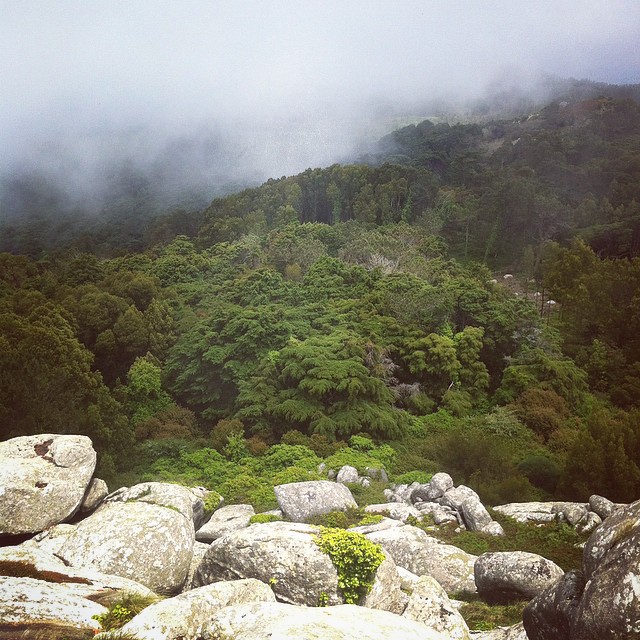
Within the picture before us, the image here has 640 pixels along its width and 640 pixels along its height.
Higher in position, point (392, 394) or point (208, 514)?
point (208, 514)

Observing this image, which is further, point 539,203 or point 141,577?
point 539,203

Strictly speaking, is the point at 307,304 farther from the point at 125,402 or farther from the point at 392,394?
the point at 125,402

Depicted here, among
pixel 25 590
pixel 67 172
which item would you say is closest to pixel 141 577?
pixel 25 590

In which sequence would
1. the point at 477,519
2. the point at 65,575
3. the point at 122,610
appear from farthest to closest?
1. the point at 477,519
2. the point at 65,575
3. the point at 122,610

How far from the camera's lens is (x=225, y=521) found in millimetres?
13273

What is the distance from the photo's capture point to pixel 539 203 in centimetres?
6412

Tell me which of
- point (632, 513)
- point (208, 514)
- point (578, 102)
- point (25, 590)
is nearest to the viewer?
point (632, 513)

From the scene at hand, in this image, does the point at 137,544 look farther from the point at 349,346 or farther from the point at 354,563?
the point at 349,346

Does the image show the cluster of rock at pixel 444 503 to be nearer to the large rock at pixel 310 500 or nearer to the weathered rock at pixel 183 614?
the large rock at pixel 310 500

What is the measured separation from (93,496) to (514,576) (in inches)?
371

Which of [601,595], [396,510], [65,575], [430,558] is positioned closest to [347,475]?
[396,510]

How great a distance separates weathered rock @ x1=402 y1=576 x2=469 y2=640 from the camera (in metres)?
7.07

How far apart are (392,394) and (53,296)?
26.8m

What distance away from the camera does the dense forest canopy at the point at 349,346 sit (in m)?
20.3
